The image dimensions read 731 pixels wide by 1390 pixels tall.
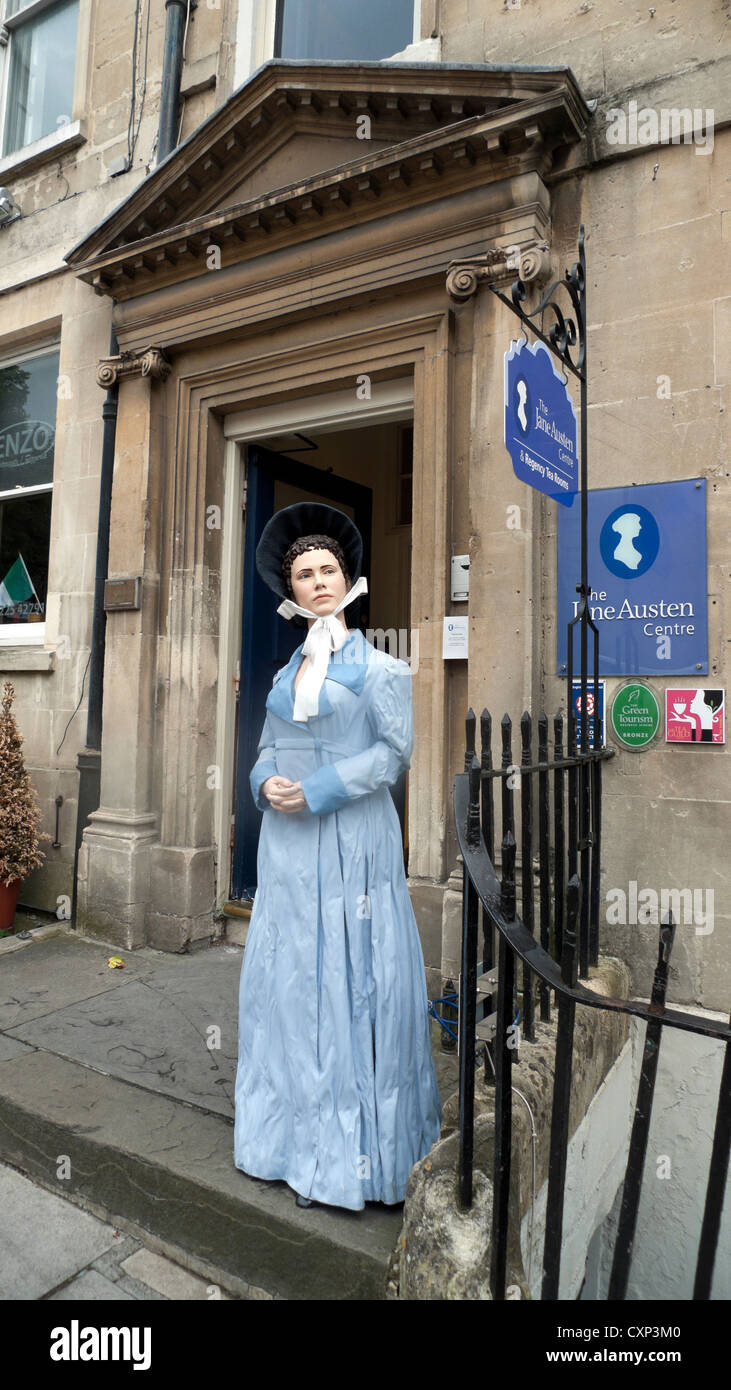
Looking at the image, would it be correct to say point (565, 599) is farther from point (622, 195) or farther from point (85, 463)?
point (85, 463)

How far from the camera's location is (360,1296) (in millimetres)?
2115

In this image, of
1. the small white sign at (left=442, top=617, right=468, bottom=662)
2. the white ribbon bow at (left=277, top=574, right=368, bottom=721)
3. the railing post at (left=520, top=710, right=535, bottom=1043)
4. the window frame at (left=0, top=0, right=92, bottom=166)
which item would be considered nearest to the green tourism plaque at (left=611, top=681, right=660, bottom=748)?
the small white sign at (left=442, top=617, right=468, bottom=662)

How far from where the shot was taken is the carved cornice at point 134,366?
201 inches

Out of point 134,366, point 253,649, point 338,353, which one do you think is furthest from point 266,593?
point 134,366

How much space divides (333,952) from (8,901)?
373 centimetres

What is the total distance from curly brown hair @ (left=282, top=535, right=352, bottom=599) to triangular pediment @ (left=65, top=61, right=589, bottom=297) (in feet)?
7.73

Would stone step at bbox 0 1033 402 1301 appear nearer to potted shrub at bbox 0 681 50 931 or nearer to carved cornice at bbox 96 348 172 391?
potted shrub at bbox 0 681 50 931

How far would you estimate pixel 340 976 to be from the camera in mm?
2398

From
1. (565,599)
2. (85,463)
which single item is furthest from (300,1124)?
(85,463)

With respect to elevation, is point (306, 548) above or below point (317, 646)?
above

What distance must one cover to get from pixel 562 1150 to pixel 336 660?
1471mm

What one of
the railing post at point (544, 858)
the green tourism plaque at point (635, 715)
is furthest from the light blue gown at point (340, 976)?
the green tourism plaque at point (635, 715)

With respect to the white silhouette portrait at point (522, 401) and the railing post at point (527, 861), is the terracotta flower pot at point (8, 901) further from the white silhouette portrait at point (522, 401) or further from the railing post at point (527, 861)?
the white silhouette portrait at point (522, 401)

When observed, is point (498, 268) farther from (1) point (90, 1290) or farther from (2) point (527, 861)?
(1) point (90, 1290)
